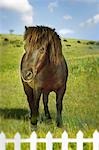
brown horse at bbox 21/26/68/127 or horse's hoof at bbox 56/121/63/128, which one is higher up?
brown horse at bbox 21/26/68/127

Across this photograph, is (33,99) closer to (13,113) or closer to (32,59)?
(13,113)

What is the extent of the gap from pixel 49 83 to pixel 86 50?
1.42ft

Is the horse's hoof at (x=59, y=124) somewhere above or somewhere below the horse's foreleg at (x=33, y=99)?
below

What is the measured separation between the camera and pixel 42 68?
4.73 metres

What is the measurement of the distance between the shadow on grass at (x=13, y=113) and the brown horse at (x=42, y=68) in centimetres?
8

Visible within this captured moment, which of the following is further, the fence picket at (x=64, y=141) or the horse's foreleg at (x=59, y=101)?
the horse's foreleg at (x=59, y=101)

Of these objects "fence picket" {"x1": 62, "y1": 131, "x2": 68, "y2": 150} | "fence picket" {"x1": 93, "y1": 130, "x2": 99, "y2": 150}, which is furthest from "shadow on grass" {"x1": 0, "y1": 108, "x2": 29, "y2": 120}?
"fence picket" {"x1": 93, "y1": 130, "x2": 99, "y2": 150}

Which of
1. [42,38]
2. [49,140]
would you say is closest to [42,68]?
[42,38]

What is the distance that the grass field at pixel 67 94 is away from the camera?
466 centimetres

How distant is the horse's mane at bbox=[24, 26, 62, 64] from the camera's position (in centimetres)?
468

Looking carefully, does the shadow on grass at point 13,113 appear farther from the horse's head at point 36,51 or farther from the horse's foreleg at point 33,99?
the horse's head at point 36,51

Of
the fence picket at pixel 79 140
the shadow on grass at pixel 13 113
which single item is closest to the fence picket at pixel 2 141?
the shadow on grass at pixel 13 113

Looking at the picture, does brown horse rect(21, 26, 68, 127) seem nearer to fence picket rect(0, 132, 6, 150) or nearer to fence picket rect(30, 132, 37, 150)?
fence picket rect(30, 132, 37, 150)

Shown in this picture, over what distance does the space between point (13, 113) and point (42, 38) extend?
0.66 metres
